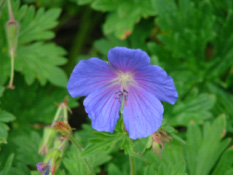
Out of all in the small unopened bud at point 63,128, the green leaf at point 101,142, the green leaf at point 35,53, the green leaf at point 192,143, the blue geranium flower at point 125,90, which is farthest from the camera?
the green leaf at point 35,53

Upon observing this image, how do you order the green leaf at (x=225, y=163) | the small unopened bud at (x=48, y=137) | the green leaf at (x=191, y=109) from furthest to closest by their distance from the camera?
the green leaf at (x=191, y=109)
the green leaf at (x=225, y=163)
the small unopened bud at (x=48, y=137)

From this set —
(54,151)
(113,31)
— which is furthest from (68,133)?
(113,31)

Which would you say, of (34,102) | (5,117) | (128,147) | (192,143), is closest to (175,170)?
(128,147)

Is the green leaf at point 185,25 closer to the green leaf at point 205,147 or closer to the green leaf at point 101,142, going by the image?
the green leaf at point 205,147

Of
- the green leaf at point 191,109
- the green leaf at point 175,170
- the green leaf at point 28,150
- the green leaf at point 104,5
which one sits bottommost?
the green leaf at point 28,150

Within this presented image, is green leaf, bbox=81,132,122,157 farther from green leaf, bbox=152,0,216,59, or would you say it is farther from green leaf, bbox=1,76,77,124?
green leaf, bbox=152,0,216,59

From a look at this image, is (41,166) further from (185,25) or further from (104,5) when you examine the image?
(185,25)

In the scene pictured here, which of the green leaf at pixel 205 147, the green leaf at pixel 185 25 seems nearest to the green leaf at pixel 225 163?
the green leaf at pixel 205 147

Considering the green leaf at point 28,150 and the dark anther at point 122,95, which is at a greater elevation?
the dark anther at point 122,95

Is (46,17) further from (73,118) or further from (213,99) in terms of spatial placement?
(213,99)

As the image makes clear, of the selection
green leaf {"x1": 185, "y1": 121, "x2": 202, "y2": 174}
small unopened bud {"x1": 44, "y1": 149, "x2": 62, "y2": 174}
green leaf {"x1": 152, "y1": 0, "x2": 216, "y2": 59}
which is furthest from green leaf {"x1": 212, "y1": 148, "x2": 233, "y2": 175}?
small unopened bud {"x1": 44, "y1": 149, "x2": 62, "y2": 174}
